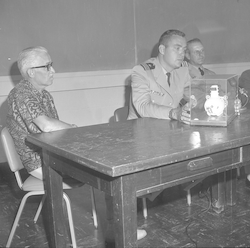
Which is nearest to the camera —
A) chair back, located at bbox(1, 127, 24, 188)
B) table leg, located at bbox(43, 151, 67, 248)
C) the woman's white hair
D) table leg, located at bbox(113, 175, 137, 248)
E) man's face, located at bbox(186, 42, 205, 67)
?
table leg, located at bbox(113, 175, 137, 248)

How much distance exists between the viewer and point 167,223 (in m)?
2.70

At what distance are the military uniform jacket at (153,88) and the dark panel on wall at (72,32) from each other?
0.94 metres

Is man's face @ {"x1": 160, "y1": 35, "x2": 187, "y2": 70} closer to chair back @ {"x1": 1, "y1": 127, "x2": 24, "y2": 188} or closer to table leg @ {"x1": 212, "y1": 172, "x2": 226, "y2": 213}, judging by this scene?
table leg @ {"x1": 212, "y1": 172, "x2": 226, "y2": 213}

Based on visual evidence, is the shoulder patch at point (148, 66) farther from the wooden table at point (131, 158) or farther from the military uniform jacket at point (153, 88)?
the wooden table at point (131, 158)

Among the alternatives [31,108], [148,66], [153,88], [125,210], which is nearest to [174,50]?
[148,66]

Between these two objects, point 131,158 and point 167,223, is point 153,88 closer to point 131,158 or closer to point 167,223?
point 167,223

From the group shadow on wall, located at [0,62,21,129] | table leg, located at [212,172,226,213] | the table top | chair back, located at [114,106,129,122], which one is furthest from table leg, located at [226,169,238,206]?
shadow on wall, located at [0,62,21,129]

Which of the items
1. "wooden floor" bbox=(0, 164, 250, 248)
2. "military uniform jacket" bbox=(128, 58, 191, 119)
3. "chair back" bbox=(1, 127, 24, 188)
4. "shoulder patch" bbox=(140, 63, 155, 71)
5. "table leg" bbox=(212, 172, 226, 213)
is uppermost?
"shoulder patch" bbox=(140, 63, 155, 71)

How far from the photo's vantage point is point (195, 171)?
5.65 feet

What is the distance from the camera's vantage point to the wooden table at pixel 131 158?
153cm

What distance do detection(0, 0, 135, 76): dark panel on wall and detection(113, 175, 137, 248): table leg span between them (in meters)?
2.16

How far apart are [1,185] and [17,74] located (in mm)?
1037

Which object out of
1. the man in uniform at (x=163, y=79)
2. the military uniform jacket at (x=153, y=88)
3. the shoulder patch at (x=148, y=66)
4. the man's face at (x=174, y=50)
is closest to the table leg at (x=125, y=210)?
the military uniform jacket at (x=153, y=88)

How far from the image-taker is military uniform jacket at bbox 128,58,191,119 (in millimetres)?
2771
